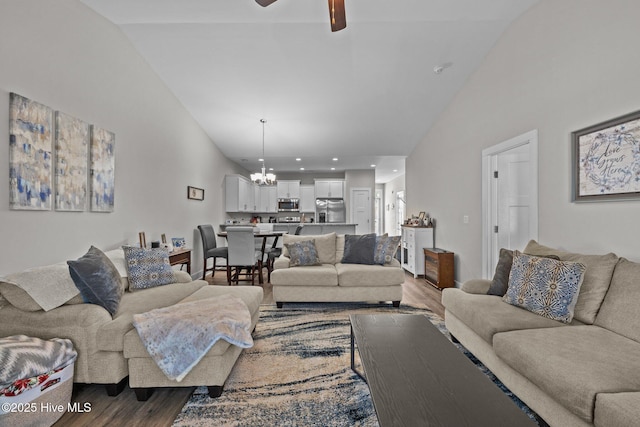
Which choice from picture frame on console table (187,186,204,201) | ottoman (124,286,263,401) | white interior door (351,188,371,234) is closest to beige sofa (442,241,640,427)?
ottoman (124,286,263,401)

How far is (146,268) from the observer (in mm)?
2904

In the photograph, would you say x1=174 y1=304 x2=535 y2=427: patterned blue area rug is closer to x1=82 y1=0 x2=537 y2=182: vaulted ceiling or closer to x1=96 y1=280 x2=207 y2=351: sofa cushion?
x1=96 y1=280 x2=207 y2=351: sofa cushion

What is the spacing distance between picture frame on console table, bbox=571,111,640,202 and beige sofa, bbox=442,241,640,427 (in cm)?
54

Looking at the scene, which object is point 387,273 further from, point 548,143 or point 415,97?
point 415,97

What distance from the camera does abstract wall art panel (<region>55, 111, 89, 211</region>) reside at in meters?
2.65

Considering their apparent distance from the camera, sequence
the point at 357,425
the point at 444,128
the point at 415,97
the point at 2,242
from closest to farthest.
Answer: the point at 357,425 < the point at 2,242 < the point at 415,97 < the point at 444,128

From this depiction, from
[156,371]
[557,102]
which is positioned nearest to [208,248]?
[156,371]

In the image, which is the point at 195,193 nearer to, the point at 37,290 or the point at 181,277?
the point at 181,277

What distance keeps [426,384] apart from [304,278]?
8.02 feet

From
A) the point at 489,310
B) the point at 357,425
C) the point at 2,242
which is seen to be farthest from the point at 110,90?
the point at 489,310

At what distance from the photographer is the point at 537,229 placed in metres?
3.06

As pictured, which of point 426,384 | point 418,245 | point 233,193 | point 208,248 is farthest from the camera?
point 233,193

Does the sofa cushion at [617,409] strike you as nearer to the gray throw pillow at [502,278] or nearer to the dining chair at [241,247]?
the gray throw pillow at [502,278]

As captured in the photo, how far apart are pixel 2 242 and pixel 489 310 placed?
3.58 meters
